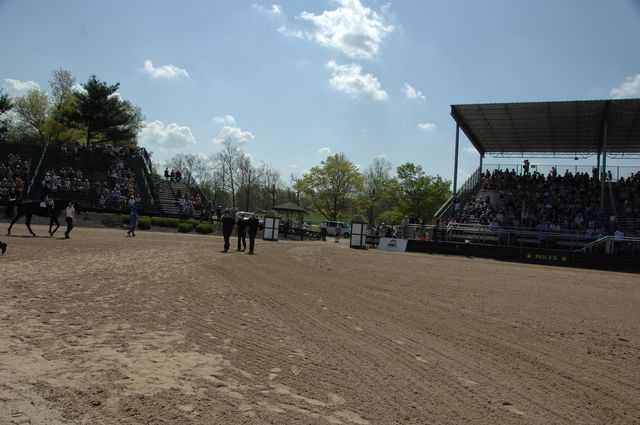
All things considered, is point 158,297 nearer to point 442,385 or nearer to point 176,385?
point 176,385

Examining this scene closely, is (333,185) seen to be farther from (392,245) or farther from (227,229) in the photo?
(227,229)

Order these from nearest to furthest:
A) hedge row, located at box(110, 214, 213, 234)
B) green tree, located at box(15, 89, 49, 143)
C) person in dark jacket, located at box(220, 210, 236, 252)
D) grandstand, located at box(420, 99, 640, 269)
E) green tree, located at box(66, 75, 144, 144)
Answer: person in dark jacket, located at box(220, 210, 236, 252), grandstand, located at box(420, 99, 640, 269), hedge row, located at box(110, 214, 213, 234), green tree, located at box(66, 75, 144, 144), green tree, located at box(15, 89, 49, 143)

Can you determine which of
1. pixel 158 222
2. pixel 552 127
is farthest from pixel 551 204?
pixel 158 222

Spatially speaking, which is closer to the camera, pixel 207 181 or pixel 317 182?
pixel 317 182

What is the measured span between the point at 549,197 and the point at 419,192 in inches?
1411

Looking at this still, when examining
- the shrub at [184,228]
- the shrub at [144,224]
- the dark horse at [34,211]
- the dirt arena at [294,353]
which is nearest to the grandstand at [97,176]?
the shrub at [144,224]

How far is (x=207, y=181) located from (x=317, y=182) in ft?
101

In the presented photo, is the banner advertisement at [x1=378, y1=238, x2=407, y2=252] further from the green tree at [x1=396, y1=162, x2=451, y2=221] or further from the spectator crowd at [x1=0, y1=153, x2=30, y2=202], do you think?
the green tree at [x1=396, y1=162, x2=451, y2=221]

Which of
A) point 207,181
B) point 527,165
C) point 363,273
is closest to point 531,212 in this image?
point 527,165

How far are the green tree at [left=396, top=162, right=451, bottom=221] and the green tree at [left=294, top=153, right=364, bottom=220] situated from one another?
20.5ft

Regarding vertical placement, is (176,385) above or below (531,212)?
below

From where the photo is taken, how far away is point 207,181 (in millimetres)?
94875

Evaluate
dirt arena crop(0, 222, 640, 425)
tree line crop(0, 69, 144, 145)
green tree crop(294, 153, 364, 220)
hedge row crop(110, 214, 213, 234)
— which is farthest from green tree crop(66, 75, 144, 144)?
dirt arena crop(0, 222, 640, 425)

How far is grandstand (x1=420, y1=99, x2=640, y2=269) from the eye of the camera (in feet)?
92.3
